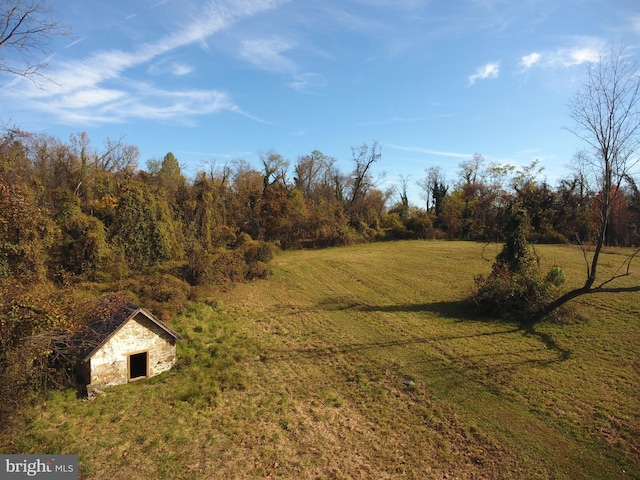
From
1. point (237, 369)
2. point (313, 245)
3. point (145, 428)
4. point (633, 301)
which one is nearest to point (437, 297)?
point (633, 301)

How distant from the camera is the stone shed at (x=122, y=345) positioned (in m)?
11.5

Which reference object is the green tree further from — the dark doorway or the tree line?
the dark doorway

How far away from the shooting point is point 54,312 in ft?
29.3

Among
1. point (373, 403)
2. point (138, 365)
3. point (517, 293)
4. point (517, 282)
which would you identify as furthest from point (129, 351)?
point (517, 282)

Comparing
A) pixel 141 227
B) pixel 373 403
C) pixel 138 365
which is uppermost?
pixel 141 227

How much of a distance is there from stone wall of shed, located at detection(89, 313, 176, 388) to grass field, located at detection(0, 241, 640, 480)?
1.77 ft

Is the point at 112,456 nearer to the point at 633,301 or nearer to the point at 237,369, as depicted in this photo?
the point at 237,369

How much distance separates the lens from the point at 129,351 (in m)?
12.3

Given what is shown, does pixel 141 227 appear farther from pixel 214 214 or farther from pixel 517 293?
pixel 517 293

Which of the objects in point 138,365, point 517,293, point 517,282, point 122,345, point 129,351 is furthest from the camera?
point 517,282

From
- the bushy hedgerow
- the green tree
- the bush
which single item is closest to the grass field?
the bush

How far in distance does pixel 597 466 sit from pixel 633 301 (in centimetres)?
1331

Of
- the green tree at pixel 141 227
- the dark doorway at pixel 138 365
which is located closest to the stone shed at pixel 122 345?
the dark doorway at pixel 138 365

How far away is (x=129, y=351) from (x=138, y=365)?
3.32ft
